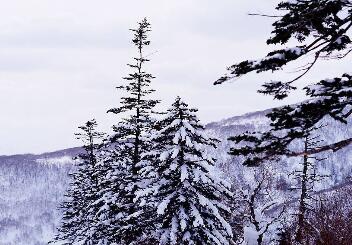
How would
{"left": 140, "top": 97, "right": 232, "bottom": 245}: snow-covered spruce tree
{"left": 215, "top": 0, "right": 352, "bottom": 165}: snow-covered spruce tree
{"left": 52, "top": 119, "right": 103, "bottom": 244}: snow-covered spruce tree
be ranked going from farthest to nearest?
{"left": 52, "top": 119, "right": 103, "bottom": 244}: snow-covered spruce tree, {"left": 140, "top": 97, "right": 232, "bottom": 245}: snow-covered spruce tree, {"left": 215, "top": 0, "right": 352, "bottom": 165}: snow-covered spruce tree

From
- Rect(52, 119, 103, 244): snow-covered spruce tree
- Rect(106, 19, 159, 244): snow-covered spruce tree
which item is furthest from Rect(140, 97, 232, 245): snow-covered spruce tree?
Rect(52, 119, 103, 244): snow-covered spruce tree

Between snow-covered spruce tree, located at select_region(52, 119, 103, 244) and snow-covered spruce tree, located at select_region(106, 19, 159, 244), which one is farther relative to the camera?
snow-covered spruce tree, located at select_region(52, 119, 103, 244)

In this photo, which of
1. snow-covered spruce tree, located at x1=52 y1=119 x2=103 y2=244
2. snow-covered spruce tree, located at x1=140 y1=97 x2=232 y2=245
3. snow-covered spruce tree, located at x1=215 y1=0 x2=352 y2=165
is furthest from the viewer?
snow-covered spruce tree, located at x1=52 y1=119 x2=103 y2=244

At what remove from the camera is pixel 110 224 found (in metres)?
21.8

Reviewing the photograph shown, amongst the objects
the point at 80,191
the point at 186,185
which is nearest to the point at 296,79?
the point at 186,185

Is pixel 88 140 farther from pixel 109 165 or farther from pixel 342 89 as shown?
pixel 342 89

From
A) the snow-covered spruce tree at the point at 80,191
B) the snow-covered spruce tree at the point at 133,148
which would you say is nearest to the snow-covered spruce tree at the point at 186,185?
the snow-covered spruce tree at the point at 133,148

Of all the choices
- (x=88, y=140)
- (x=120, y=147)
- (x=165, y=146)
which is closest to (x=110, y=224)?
(x=120, y=147)

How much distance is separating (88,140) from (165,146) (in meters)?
16.7

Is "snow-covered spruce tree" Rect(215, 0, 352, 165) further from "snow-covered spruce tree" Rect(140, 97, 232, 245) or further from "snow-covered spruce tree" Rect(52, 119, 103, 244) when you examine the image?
"snow-covered spruce tree" Rect(52, 119, 103, 244)

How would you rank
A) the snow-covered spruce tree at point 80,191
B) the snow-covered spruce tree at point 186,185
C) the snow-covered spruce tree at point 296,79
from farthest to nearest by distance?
the snow-covered spruce tree at point 80,191
the snow-covered spruce tree at point 186,185
the snow-covered spruce tree at point 296,79

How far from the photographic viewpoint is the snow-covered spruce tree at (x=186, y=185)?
16.6 metres

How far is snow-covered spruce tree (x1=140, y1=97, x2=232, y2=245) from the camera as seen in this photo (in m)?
16.6

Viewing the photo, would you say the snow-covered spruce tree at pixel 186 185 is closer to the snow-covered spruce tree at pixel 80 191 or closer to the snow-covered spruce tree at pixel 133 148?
the snow-covered spruce tree at pixel 133 148
